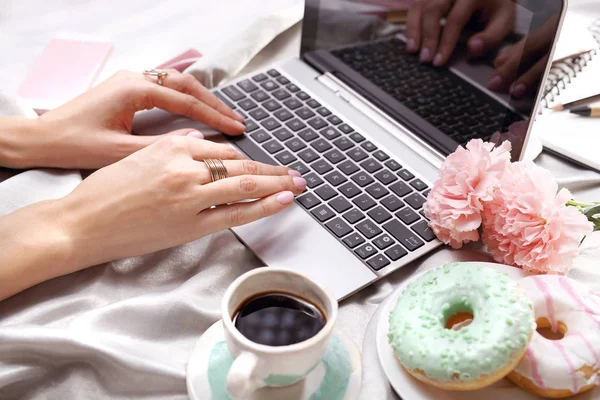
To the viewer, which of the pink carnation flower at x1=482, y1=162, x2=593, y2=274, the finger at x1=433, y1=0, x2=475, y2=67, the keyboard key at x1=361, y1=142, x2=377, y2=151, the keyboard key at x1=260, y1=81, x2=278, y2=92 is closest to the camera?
the pink carnation flower at x1=482, y1=162, x2=593, y2=274

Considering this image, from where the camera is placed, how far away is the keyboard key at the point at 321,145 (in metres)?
0.79

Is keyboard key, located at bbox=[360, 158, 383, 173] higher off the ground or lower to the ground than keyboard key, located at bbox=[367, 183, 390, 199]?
higher

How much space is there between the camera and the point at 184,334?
0.60m

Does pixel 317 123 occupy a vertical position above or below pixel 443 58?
below

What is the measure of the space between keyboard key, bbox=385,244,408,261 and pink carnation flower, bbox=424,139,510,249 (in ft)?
0.17

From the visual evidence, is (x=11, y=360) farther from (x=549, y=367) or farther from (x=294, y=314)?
(x=549, y=367)

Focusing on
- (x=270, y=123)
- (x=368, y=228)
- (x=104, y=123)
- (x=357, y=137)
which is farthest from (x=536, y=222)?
(x=104, y=123)

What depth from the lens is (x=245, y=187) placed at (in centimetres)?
67

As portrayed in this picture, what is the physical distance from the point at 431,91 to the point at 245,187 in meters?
0.28

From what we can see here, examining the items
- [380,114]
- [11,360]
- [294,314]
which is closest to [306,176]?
[380,114]

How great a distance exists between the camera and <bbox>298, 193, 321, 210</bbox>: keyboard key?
0.71m

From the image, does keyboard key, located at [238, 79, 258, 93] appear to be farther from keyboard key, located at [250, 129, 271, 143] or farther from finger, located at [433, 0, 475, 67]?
finger, located at [433, 0, 475, 67]

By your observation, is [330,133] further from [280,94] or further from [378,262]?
[378,262]

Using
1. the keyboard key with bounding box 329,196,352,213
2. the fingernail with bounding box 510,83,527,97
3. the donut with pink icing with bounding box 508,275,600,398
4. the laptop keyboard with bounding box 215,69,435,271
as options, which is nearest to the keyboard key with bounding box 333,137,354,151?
the laptop keyboard with bounding box 215,69,435,271
